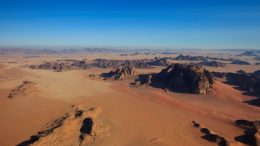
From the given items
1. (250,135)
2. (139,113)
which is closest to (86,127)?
(139,113)

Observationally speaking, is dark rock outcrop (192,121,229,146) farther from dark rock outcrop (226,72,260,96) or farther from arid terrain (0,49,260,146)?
dark rock outcrop (226,72,260,96)

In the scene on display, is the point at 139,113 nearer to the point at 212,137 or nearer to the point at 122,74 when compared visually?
the point at 212,137

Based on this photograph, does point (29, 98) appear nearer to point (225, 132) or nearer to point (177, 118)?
point (177, 118)

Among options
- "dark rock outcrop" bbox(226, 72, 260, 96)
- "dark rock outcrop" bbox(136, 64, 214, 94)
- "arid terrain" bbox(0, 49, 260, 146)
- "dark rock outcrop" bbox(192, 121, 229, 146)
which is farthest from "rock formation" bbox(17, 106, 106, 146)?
"dark rock outcrop" bbox(226, 72, 260, 96)

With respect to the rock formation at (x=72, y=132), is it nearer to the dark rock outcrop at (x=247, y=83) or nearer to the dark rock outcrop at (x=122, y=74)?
the dark rock outcrop at (x=122, y=74)

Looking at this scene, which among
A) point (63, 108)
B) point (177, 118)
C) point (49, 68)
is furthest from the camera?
point (49, 68)

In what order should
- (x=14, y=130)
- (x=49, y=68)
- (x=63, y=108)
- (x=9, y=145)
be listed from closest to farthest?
(x=9, y=145) → (x=14, y=130) → (x=63, y=108) → (x=49, y=68)

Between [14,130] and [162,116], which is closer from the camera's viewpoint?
[14,130]

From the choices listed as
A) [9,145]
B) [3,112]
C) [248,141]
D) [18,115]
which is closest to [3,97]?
[3,112]
